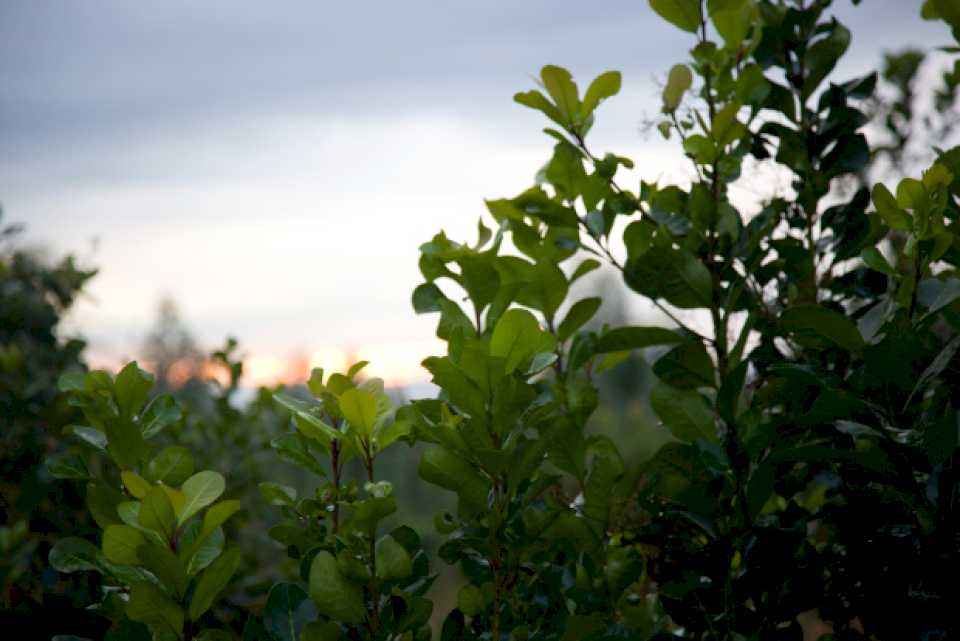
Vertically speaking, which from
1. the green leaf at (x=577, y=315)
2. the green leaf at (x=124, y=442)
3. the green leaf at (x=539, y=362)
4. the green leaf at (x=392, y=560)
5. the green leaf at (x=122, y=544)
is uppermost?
the green leaf at (x=577, y=315)

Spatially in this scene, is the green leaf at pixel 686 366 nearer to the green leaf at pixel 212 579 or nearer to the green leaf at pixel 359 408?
the green leaf at pixel 359 408

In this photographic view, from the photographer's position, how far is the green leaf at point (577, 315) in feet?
3.80

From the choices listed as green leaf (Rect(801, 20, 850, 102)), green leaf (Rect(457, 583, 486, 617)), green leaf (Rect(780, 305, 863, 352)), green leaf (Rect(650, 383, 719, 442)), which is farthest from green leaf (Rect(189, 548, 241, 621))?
green leaf (Rect(801, 20, 850, 102))

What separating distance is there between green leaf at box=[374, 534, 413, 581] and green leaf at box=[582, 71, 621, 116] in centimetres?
Result: 66

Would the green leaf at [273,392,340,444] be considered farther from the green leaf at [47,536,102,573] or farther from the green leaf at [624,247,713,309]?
the green leaf at [624,247,713,309]

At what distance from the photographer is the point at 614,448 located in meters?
1.12

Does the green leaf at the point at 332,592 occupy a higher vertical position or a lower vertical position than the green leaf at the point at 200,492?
lower

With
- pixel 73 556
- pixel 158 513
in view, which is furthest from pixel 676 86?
pixel 73 556

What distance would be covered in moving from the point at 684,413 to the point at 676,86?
480mm

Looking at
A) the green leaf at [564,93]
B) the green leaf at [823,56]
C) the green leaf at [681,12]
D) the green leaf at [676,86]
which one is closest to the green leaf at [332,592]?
the green leaf at [564,93]

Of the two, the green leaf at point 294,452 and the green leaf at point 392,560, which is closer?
the green leaf at point 392,560

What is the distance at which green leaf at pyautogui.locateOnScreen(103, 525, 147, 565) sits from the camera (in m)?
0.82

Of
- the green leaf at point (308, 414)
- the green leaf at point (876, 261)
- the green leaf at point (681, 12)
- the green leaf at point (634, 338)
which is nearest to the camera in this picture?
the green leaf at point (308, 414)

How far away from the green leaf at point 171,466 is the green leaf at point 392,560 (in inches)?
10.6
